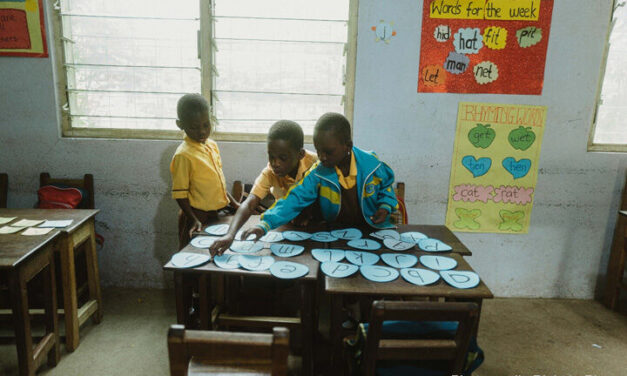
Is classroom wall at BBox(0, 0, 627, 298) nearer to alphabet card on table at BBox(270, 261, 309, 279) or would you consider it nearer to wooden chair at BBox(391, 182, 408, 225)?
wooden chair at BBox(391, 182, 408, 225)

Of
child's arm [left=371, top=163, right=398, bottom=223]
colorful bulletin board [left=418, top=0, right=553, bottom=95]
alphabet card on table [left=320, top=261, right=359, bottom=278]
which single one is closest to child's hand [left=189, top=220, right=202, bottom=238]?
alphabet card on table [left=320, top=261, right=359, bottom=278]

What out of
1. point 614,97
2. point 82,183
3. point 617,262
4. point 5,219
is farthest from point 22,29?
point 617,262

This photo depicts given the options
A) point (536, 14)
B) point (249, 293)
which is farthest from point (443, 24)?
point (249, 293)

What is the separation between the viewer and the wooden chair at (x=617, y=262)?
2.75 metres

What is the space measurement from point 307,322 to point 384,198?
0.78 metres

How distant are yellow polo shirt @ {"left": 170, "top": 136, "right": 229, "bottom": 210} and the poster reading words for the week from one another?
67.3 inches

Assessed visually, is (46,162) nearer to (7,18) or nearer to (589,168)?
(7,18)

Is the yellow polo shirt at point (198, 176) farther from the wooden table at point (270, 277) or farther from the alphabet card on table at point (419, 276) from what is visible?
the alphabet card on table at point (419, 276)

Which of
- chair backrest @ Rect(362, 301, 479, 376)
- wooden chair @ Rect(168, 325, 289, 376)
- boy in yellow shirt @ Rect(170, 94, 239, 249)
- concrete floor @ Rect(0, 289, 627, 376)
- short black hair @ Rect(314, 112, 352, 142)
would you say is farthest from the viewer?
boy in yellow shirt @ Rect(170, 94, 239, 249)

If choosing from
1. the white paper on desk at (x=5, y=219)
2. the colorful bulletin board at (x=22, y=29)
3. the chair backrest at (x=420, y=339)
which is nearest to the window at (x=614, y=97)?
the chair backrest at (x=420, y=339)

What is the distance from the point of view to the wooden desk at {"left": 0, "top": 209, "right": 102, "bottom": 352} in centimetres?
204

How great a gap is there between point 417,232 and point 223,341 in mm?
1408

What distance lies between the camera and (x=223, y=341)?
876 millimetres

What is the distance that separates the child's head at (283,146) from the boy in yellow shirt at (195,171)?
0.53 metres
